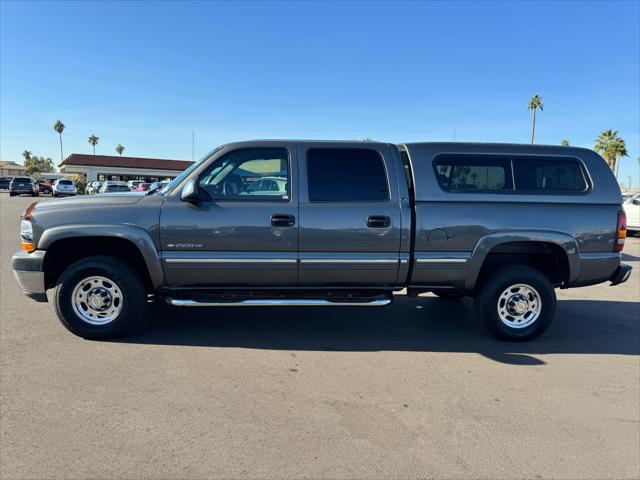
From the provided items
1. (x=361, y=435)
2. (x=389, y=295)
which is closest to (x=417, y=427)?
(x=361, y=435)

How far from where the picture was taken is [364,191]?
442 centimetres

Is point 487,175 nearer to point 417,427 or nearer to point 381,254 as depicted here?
point 381,254

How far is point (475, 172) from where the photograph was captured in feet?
14.9

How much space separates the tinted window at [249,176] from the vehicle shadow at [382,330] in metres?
1.50

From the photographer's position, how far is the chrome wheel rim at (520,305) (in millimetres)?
4613

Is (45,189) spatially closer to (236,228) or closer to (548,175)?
(236,228)

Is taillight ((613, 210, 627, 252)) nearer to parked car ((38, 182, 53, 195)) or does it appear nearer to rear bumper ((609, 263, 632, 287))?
rear bumper ((609, 263, 632, 287))

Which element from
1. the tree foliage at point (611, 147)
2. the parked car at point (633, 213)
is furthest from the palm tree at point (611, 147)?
the parked car at point (633, 213)

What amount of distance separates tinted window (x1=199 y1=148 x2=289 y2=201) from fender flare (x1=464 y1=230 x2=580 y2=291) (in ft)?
6.73

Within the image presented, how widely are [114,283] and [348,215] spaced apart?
7.99 feet

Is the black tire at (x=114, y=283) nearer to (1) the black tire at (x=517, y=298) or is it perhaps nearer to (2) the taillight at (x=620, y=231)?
(1) the black tire at (x=517, y=298)

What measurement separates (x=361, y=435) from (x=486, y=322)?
237 cm

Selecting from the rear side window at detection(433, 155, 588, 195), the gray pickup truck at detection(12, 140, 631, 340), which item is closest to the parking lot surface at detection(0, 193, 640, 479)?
the gray pickup truck at detection(12, 140, 631, 340)

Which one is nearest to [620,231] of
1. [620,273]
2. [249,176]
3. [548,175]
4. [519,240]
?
[620,273]
